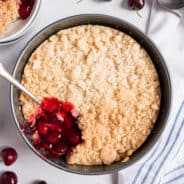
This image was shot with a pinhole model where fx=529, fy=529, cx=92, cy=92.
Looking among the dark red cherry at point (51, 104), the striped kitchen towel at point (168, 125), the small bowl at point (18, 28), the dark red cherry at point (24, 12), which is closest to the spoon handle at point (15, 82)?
the dark red cherry at point (51, 104)

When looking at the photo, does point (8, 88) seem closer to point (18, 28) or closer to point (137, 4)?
point (18, 28)

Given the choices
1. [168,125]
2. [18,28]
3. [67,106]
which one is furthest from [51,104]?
[168,125]

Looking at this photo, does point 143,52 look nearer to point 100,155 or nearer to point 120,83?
point 120,83

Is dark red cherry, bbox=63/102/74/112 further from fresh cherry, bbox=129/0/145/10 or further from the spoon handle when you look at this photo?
fresh cherry, bbox=129/0/145/10

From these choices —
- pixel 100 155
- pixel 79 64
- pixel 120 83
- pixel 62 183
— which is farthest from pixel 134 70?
pixel 62 183

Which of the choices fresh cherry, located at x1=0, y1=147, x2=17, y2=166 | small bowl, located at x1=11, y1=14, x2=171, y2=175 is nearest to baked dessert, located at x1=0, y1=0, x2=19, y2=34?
small bowl, located at x1=11, y1=14, x2=171, y2=175

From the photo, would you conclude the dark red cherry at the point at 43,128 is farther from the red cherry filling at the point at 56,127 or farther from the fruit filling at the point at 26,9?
the fruit filling at the point at 26,9
